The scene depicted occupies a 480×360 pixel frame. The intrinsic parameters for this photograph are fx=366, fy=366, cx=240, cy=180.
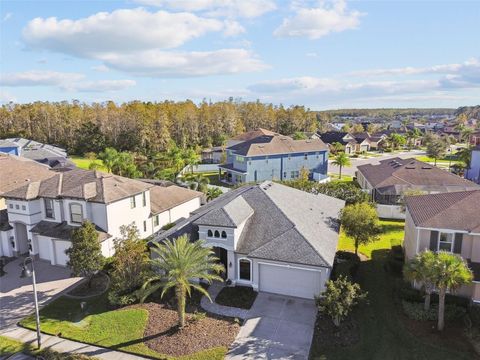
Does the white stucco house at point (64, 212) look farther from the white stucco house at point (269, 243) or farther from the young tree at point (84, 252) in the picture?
the white stucco house at point (269, 243)

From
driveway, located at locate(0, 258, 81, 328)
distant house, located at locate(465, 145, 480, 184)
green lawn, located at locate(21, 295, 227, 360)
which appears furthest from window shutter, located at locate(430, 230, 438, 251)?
distant house, located at locate(465, 145, 480, 184)

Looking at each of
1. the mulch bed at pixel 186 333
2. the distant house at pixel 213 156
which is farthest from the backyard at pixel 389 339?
the distant house at pixel 213 156

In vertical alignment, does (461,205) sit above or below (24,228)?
above

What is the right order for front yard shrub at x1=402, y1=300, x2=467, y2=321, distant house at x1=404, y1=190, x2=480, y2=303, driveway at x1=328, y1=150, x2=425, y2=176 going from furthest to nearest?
driveway at x1=328, y1=150, x2=425, y2=176, distant house at x1=404, y1=190, x2=480, y2=303, front yard shrub at x1=402, y1=300, x2=467, y2=321

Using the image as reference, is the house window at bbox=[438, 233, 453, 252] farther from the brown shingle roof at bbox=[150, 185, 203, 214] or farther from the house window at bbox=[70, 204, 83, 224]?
the house window at bbox=[70, 204, 83, 224]

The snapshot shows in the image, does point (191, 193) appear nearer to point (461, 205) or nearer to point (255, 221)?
point (255, 221)

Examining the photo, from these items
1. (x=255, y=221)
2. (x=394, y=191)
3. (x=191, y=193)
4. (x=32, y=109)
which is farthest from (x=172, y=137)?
(x=255, y=221)

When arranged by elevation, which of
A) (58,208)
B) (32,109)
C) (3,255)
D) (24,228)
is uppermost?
(32,109)
